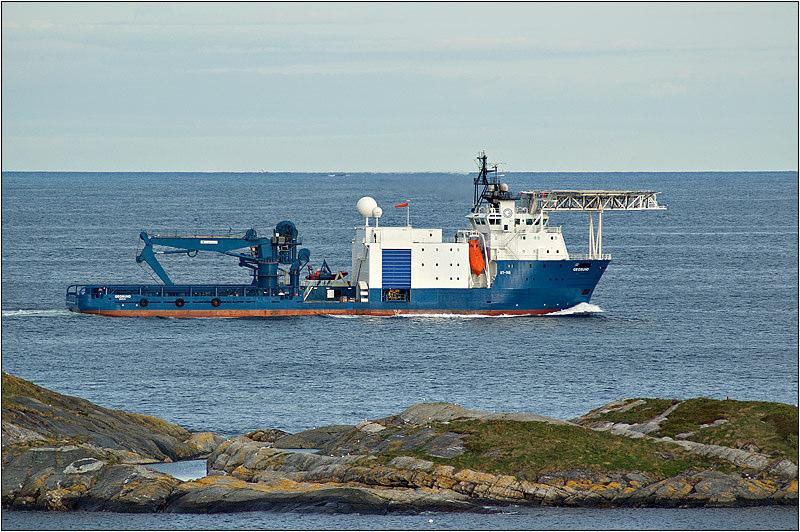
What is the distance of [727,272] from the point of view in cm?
10194

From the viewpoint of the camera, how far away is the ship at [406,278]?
7938 cm

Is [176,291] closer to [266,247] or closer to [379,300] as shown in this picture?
[266,247]

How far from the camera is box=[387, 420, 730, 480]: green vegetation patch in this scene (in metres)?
39.6

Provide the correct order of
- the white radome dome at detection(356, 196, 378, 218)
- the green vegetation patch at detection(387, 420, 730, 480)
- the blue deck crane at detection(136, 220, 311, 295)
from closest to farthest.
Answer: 1. the green vegetation patch at detection(387, 420, 730, 480)
2. the blue deck crane at detection(136, 220, 311, 295)
3. the white radome dome at detection(356, 196, 378, 218)

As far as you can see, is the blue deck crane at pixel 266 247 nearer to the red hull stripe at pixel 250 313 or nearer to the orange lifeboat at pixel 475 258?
the red hull stripe at pixel 250 313

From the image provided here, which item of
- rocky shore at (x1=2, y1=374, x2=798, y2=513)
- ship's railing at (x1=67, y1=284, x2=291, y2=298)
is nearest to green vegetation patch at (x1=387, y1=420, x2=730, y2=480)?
rocky shore at (x1=2, y1=374, x2=798, y2=513)

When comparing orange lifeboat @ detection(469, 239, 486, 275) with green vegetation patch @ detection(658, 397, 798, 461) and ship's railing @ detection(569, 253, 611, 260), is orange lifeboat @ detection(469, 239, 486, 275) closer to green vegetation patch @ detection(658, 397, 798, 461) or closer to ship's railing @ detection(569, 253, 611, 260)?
ship's railing @ detection(569, 253, 611, 260)

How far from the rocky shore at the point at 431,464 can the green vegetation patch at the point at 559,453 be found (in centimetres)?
5

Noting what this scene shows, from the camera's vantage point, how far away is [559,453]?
1585 inches

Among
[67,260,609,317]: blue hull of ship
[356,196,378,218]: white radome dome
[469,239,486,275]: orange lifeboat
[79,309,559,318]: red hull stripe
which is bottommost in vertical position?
[79,309,559,318]: red hull stripe

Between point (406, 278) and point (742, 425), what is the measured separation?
3809 cm

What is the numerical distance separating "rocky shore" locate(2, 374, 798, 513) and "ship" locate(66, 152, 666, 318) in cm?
3410

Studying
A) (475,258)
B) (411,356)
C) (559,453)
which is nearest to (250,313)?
(475,258)

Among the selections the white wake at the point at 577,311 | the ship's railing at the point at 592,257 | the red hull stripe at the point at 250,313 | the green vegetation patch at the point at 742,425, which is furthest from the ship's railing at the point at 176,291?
the green vegetation patch at the point at 742,425
